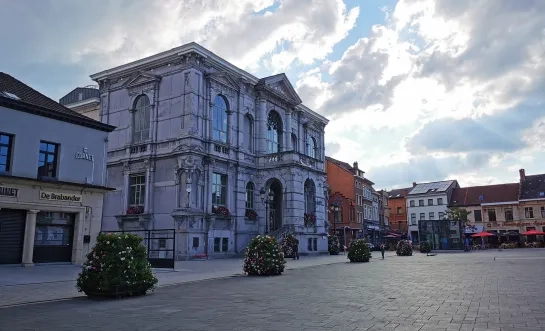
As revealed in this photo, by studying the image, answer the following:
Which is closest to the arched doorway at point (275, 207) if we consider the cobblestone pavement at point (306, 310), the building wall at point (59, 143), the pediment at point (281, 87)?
the pediment at point (281, 87)

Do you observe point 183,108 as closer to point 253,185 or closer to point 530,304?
point 253,185

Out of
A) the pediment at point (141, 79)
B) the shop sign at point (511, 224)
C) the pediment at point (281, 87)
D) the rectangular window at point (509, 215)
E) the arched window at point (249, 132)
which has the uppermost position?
the pediment at point (281, 87)

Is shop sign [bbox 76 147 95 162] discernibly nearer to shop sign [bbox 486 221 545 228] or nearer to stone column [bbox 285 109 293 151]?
stone column [bbox 285 109 293 151]

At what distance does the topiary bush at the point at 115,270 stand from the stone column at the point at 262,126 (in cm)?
2706

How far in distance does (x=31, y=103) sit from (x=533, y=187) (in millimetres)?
72994

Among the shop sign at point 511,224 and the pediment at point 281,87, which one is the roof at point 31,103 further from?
the shop sign at point 511,224

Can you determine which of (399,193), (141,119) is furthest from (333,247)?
(399,193)

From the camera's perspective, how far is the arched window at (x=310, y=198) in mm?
40594

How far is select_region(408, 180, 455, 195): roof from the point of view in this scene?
Result: 81.9m

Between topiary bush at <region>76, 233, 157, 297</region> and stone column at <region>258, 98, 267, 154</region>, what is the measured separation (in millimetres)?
27061

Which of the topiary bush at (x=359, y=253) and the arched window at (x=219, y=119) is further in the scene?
the arched window at (x=219, y=119)

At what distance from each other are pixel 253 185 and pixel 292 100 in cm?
1068

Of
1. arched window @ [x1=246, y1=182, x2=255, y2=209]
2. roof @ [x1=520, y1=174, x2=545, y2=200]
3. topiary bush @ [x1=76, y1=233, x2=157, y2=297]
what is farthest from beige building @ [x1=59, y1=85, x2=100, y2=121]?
roof @ [x1=520, y1=174, x2=545, y2=200]

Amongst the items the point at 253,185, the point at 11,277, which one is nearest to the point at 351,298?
the point at 11,277
